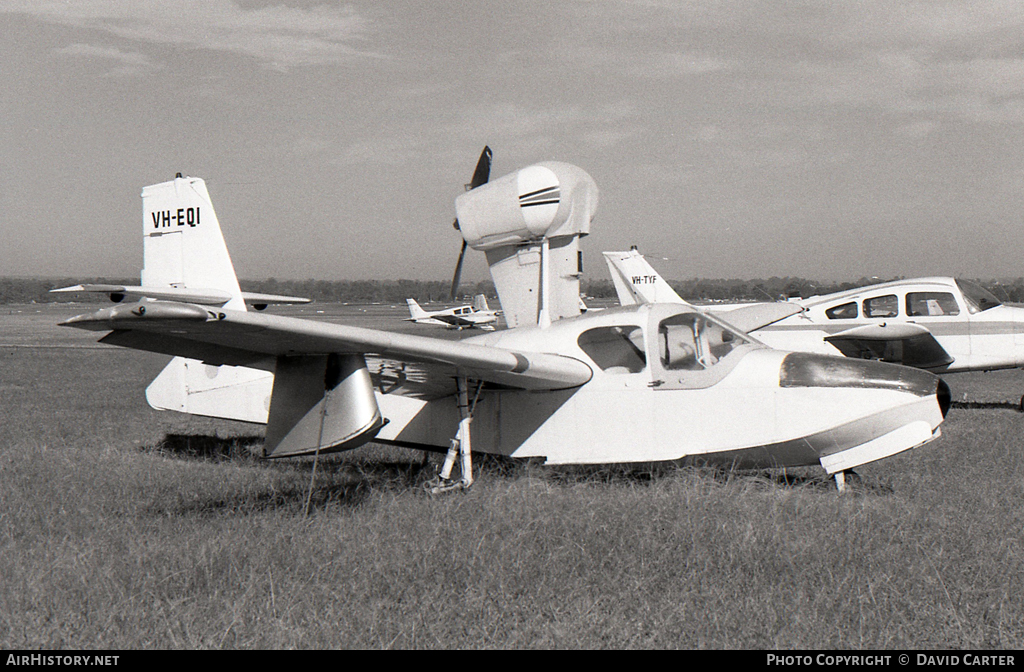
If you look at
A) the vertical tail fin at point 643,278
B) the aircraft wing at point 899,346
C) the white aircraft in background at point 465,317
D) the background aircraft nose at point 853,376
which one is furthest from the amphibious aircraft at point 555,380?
the white aircraft in background at point 465,317

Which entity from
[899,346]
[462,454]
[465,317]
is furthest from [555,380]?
[465,317]

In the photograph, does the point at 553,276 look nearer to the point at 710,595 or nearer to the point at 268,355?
the point at 268,355

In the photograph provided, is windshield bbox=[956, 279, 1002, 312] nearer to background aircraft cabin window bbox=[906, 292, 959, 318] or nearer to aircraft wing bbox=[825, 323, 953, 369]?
background aircraft cabin window bbox=[906, 292, 959, 318]

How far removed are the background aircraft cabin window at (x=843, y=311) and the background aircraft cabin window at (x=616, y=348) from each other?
979 cm

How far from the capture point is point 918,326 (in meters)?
14.4

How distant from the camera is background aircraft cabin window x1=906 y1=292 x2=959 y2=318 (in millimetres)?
14703

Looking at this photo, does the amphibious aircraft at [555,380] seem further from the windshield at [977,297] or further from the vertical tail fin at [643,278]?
the vertical tail fin at [643,278]

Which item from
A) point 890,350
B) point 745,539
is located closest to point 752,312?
point 890,350

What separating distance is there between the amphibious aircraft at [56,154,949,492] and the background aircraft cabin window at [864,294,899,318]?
8.88m

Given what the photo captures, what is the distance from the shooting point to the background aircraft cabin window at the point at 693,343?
23.2 ft

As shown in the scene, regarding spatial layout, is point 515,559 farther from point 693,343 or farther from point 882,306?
point 882,306

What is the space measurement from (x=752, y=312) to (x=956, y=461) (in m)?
4.18

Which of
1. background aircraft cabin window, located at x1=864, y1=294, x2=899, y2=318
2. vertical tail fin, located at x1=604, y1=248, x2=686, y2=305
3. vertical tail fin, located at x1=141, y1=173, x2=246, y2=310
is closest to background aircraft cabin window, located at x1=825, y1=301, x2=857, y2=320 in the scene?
background aircraft cabin window, located at x1=864, y1=294, x2=899, y2=318

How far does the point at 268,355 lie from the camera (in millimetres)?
6227
